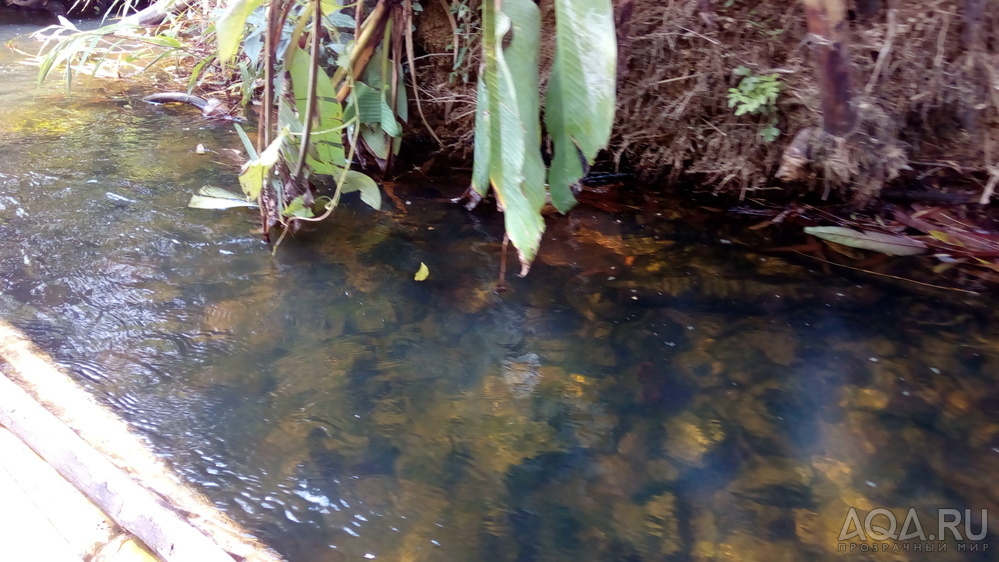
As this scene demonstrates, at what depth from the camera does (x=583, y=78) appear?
1231 mm

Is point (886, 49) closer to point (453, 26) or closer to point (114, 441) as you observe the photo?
point (453, 26)

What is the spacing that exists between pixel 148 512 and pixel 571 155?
3.70ft

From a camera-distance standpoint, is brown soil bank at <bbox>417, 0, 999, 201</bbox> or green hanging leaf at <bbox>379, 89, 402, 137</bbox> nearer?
brown soil bank at <bbox>417, 0, 999, 201</bbox>

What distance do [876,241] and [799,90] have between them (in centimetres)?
62

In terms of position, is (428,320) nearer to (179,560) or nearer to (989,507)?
(179,560)

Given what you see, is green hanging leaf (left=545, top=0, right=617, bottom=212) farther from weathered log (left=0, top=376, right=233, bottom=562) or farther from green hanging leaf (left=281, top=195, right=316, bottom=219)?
weathered log (left=0, top=376, right=233, bottom=562)

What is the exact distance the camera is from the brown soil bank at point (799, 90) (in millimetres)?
1874

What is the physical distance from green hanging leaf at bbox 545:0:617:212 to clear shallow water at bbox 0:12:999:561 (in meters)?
0.59

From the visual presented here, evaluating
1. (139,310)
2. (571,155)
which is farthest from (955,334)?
(139,310)

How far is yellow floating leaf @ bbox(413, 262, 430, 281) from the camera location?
1.82 meters

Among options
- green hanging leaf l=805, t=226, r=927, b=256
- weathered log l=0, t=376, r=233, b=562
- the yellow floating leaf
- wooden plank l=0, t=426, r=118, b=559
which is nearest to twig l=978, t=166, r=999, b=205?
green hanging leaf l=805, t=226, r=927, b=256

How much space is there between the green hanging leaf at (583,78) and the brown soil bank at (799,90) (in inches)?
32.8

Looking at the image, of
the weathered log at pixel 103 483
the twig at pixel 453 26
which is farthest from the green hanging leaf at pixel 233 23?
the twig at pixel 453 26

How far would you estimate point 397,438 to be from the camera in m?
1.26
